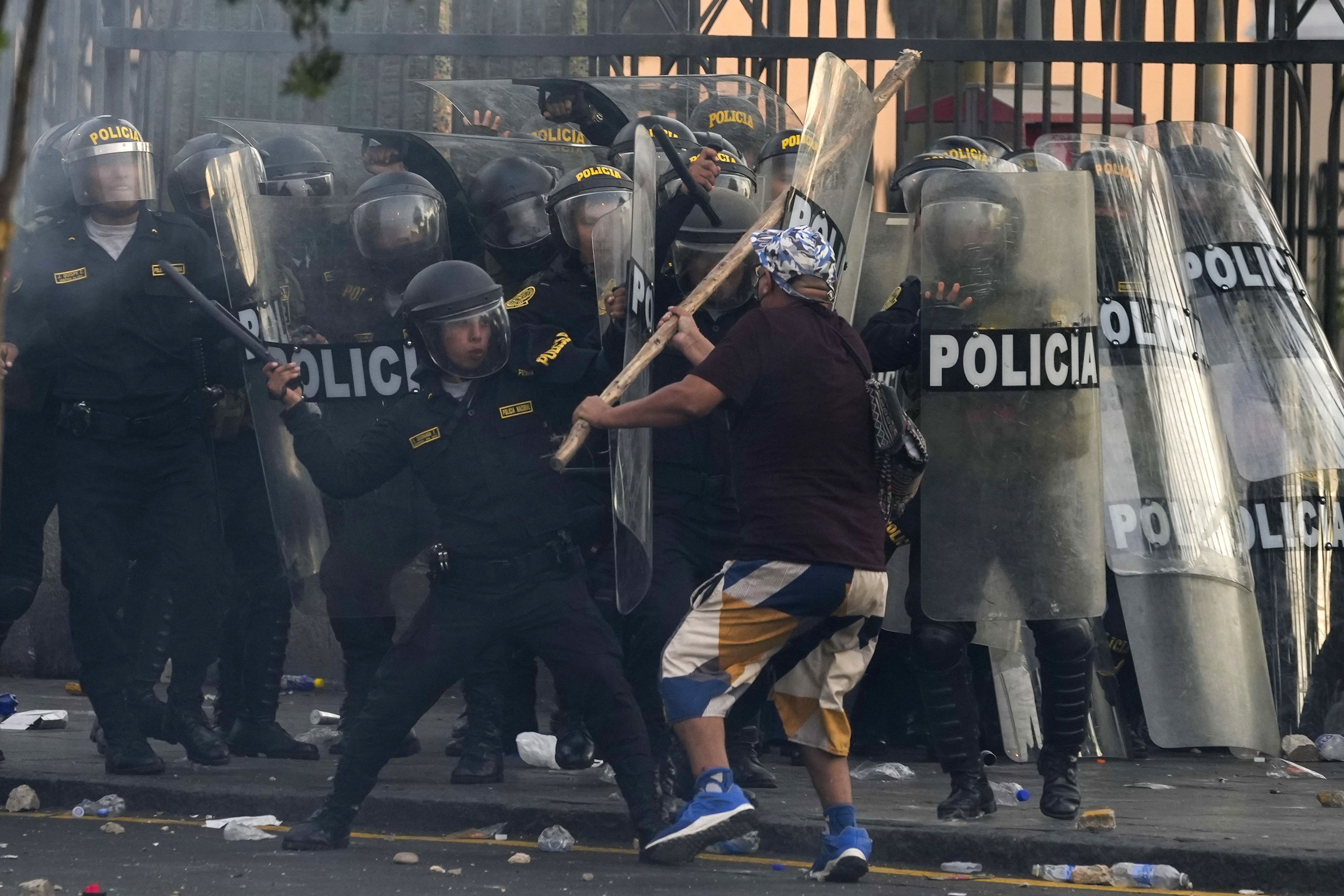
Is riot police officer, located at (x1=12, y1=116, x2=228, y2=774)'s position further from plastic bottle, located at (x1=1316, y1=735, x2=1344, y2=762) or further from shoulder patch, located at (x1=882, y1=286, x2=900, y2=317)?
plastic bottle, located at (x1=1316, y1=735, x2=1344, y2=762)

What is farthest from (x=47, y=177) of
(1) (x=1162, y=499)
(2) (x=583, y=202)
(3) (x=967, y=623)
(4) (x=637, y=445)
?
(1) (x=1162, y=499)

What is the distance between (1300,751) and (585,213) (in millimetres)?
3222

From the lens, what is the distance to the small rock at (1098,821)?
516 centimetres

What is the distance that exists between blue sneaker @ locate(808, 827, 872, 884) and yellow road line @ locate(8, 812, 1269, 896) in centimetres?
27

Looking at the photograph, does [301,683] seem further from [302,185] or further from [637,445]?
[637,445]

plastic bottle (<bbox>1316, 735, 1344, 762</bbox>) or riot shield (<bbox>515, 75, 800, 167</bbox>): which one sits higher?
riot shield (<bbox>515, 75, 800, 167</bbox>)

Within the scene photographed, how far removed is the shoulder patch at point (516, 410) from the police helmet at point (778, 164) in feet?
5.40

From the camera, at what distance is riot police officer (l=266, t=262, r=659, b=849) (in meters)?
5.02

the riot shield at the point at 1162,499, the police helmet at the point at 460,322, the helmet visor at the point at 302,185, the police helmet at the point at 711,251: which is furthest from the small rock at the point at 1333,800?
the helmet visor at the point at 302,185

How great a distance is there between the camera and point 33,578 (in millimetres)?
6312

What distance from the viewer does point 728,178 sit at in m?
6.41

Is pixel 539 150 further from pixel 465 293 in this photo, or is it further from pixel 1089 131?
pixel 1089 131

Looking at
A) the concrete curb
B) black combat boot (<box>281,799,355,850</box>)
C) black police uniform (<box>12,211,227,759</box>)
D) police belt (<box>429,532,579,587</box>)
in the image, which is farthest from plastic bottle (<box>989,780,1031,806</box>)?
black police uniform (<box>12,211,227,759</box>)

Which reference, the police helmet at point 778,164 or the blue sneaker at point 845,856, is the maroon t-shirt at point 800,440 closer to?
the blue sneaker at point 845,856
